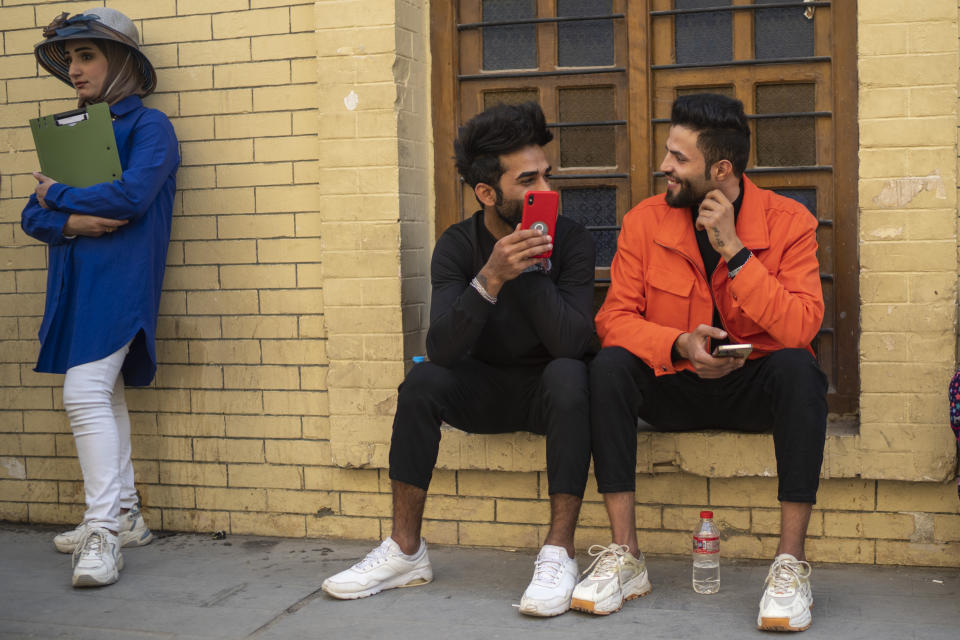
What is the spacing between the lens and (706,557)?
12.2 ft

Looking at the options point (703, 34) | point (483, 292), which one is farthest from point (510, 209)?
point (703, 34)

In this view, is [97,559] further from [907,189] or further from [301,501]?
[907,189]

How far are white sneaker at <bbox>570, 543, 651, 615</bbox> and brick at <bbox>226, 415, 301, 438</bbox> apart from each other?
5.36ft

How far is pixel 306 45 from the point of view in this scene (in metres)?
4.59

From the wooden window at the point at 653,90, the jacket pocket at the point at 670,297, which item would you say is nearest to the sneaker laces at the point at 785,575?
the jacket pocket at the point at 670,297

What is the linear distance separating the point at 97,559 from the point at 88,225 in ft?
4.31

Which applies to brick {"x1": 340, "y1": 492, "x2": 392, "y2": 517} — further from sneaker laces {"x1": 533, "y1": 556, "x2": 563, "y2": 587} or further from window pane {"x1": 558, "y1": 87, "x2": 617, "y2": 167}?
window pane {"x1": 558, "y1": 87, "x2": 617, "y2": 167}

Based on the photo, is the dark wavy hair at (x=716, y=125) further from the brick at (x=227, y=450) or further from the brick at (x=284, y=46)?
the brick at (x=227, y=450)

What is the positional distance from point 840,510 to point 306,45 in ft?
9.45

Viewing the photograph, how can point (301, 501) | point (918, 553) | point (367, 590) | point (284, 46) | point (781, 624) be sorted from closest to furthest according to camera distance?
point (781, 624) → point (367, 590) → point (918, 553) → point (284, 46) → point (301, 501)

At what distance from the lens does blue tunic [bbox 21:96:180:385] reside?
4.31 metres

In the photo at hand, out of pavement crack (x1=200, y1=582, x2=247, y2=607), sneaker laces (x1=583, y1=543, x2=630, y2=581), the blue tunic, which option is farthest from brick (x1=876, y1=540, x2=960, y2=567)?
the blue tunic

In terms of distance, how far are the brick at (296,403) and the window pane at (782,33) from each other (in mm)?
2317

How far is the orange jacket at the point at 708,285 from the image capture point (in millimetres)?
3586
